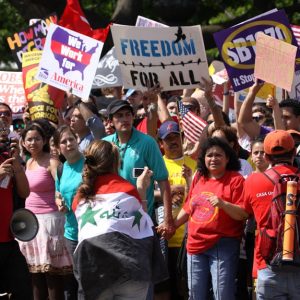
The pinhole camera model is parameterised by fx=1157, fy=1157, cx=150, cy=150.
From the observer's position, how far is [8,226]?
9258 mm

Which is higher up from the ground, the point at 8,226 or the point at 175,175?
A: the point at 175,175

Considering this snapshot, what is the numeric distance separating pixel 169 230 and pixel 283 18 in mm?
2596

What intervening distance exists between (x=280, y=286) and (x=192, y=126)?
8.73 ft

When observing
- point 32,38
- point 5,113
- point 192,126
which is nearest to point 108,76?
point 32,38

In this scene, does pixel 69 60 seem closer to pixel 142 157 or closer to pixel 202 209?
pixel 142 157

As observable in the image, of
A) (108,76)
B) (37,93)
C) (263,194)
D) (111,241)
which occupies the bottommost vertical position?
(111,241)

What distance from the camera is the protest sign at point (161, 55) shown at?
11.0 metres

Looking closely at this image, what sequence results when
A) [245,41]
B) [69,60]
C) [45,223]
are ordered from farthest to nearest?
[69,60] < [245,41] < [45,223]

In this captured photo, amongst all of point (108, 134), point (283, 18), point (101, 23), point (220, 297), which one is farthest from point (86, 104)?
point (101, 23)

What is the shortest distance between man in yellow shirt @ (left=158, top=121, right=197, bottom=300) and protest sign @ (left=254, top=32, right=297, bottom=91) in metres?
0.91

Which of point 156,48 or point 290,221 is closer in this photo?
point 290,221

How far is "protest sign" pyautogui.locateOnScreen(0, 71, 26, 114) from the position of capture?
14.2 m

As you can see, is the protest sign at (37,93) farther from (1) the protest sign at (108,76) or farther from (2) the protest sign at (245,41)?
(2) the protest sign at (245,41)

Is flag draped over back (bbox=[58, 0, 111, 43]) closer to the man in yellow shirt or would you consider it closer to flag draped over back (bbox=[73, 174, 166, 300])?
the man in yellow shirt
